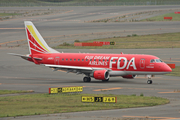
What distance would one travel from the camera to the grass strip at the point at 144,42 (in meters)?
94.1

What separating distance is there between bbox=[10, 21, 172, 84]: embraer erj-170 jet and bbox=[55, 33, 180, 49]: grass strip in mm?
37750

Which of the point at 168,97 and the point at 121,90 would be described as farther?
the point at 121,90

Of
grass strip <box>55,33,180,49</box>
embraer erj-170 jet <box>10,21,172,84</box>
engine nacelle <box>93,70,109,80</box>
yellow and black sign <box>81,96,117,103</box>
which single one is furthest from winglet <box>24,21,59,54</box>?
grass strip <box>55,33,180,49</box>

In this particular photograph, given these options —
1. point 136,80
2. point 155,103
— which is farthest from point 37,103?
point 136,80

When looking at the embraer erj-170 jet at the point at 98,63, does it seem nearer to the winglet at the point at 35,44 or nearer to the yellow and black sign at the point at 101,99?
the winglet at the point at 35,44

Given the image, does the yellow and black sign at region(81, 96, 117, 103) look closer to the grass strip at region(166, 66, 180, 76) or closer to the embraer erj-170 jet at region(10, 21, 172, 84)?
the embraer erj-170 jet at region(10, 21, 172, 84)

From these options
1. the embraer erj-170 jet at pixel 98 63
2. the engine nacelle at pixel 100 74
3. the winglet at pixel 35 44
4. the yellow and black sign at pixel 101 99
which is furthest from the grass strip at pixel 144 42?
the yellow and black sign at pixel 101 99

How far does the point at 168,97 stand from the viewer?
123 feet

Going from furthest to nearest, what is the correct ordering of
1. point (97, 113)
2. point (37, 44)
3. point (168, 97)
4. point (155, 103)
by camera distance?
point (37, 44) → point (168, 97) → point (155, 103) → point (97, 113)

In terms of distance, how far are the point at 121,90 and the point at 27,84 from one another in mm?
15097

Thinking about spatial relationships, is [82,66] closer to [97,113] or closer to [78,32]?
[97,113]

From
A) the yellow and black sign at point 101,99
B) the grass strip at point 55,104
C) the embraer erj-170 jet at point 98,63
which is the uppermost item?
the embraer erj-170 jet at point 98,63

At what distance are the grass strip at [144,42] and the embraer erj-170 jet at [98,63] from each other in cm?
3775

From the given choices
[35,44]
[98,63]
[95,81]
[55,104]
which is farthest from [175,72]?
[55,104]
